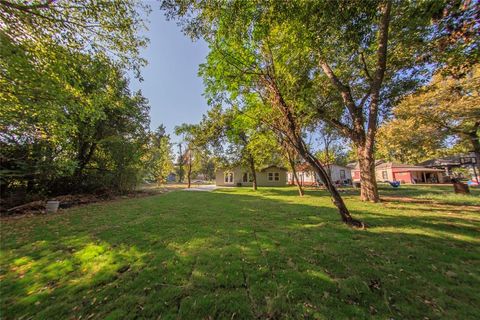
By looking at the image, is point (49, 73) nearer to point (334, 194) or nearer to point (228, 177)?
point (334, 194)

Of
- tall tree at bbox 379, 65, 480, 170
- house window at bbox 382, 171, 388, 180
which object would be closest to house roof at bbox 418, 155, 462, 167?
house window at bbox 382, 171, 388, 180

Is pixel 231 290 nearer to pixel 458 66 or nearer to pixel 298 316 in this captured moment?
pixel 298 316

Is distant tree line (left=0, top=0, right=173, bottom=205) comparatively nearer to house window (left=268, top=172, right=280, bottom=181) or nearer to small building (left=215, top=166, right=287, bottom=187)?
small building (left=215, top=166, right=287, bottom=187)

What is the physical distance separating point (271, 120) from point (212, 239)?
14.9 feet

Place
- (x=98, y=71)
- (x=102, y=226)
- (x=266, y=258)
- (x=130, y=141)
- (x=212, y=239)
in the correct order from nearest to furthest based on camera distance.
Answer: (x=266, y=258) < (x=212, y=239) < (x=102, y=226) < (x=98, y=71) < (x=130, y=141)

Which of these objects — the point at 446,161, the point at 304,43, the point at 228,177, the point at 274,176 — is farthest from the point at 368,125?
the point at 446,161

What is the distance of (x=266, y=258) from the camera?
357cm

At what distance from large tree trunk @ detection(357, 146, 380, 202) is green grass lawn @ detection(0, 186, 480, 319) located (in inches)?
170

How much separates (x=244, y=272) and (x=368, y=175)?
982cm

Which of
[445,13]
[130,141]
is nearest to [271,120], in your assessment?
[445,13]

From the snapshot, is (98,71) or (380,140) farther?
(380,140)

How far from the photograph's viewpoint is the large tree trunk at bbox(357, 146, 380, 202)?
9.52 m

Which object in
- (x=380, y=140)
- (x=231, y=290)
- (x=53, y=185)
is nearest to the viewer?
(x=231, y=290)

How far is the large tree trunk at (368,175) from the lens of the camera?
31.2 feet
